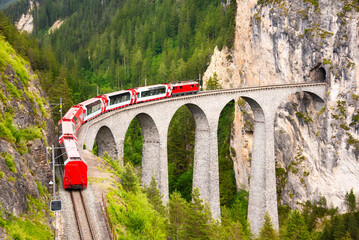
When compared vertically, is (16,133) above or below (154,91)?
below

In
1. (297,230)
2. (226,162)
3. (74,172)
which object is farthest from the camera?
(226,162)

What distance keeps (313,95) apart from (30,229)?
4588 centimetres

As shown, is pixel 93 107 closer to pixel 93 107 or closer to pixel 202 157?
Result: pixel 93 107

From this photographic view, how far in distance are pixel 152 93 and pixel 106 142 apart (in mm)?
9342

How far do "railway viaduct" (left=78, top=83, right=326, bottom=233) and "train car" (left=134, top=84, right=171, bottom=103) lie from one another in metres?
2.22

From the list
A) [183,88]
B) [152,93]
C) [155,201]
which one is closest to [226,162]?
[183,88]

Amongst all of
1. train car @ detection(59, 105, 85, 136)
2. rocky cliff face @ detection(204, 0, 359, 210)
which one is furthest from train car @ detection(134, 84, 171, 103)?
rocky cliff face @ detection(204, 0, 359, 210)

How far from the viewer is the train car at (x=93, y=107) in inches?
1476

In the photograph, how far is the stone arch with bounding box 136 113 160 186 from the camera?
142 feet

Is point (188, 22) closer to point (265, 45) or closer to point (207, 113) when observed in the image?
point (265, 45)

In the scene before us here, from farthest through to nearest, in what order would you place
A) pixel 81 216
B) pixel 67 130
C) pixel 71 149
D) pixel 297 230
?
pixel 297 230 < pixel 67 130 < pixel 71 149 < pixel 81 216

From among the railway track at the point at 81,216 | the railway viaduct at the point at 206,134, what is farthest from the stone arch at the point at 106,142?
the railway track at the point at 81,216

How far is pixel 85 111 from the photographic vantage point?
1463 inches

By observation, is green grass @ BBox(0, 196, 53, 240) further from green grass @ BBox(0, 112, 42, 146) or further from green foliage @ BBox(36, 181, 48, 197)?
green grass @ BBox(0, 112, 42, 146)
